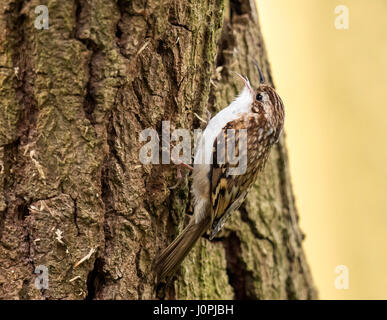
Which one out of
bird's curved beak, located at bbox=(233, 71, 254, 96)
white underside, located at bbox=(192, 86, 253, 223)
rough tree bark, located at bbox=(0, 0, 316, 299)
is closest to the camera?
rough tree bark, located at bbox=(0, 0, 316, 299)

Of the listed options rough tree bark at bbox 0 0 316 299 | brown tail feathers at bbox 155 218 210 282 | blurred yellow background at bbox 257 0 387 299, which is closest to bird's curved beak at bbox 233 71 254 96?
rough tree bark at bbox 0 0 316 299

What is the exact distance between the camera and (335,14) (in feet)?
11.6

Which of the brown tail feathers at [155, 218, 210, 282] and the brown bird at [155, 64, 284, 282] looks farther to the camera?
the brown bird at [155, 64, 284, 282]

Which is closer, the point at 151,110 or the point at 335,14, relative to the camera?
the point at 151,110

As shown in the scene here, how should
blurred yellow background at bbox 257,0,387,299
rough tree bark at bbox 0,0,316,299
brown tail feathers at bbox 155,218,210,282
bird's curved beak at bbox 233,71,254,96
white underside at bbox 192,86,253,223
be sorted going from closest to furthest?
rough tree bark at bbox 0,0,316,299
brown tail feathers at bbox 155,218,210,282
white underside at bbox 192,86,253,223
bird's curved beak at bbox 233,71,254,96
blurred yellow background at bbox 257,0,387,299

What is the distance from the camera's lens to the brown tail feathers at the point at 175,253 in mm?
2029

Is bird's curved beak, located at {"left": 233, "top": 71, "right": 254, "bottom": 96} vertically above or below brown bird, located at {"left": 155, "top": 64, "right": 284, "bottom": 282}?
above

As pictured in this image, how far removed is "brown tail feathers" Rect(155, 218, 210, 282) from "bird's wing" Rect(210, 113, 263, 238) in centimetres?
22

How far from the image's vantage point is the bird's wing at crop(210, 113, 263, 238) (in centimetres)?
239

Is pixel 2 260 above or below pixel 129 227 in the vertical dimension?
below

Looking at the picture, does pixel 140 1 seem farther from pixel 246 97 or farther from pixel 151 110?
pixel 246 97

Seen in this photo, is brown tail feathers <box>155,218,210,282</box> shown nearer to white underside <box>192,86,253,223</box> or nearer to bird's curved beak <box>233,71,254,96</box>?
white underside <box>192,86,253,223</box>
